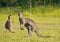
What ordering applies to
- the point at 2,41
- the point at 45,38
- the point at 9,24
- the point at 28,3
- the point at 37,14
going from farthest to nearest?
the point at 28,3 < the point at 37,14 < the point at 9,24 < the point at 45,38 < the point at 2,41

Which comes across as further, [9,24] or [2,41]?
[9,24]

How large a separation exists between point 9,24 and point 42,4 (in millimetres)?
23152

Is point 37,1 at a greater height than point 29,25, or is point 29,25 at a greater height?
point 29,25

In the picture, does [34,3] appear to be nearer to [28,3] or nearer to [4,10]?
[28,3]

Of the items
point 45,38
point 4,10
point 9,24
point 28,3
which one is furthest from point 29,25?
point 28,3

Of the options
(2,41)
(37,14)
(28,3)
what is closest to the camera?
(2,41)

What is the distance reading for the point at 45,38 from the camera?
13.3 metres

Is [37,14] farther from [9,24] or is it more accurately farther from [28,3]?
[9,24]

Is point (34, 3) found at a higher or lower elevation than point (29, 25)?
lower

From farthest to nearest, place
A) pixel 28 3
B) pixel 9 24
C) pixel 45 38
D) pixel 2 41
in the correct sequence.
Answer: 1. pixel 28 3
2. pixel 9 24
3. pixel 45 38
4. pixel 2 41

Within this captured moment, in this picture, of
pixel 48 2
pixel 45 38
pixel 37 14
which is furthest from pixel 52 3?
pixel 45 38

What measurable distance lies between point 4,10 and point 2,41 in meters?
21.3

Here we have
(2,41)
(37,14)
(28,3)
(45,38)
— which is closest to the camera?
(2,41)

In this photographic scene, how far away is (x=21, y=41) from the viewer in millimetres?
12461
